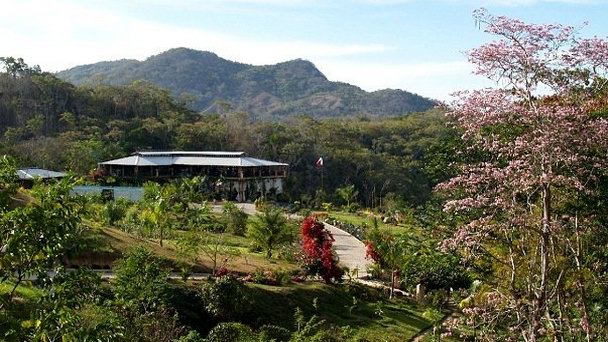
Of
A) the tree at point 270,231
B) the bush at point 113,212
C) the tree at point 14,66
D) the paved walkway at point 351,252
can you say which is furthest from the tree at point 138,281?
the tree at point 14,66

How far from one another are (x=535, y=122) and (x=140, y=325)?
8992 millimetres

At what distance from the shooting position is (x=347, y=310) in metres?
21.6

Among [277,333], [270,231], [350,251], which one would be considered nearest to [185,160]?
[350,251]

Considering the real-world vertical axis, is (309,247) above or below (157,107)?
below

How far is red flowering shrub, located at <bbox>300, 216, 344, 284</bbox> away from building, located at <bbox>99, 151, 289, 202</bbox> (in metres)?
23.2

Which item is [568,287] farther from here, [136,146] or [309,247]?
[136,146]

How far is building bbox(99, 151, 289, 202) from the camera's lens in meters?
46.7

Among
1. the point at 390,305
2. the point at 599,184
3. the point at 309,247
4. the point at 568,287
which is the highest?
the point at 599,184

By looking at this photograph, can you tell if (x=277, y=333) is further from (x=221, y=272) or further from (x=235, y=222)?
(x=235, y=222)

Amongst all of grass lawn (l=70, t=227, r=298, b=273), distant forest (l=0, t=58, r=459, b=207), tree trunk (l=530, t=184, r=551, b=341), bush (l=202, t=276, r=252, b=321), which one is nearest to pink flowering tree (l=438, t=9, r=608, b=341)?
tree trunk (l=530, t=184, r=551, b=341)

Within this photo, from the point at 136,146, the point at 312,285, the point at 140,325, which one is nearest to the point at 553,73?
the point at 140,325

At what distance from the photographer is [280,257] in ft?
92.1

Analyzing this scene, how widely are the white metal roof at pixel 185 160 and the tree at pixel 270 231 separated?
19.5 meters

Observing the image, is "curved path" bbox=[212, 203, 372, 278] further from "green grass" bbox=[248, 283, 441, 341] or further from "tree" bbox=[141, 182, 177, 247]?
"tree" bbox=[141, 182, 177, 247]
